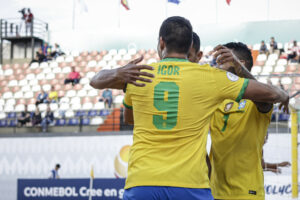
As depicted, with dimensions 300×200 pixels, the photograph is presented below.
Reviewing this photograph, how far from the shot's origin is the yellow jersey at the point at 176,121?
207 centimetres

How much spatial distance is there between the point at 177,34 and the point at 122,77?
37 cm

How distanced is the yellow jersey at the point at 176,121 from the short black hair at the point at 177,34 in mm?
84

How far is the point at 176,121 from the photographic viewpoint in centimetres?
211

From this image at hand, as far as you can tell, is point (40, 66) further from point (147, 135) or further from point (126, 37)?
point (147, 135)

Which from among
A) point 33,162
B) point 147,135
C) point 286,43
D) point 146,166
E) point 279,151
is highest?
point 286,43

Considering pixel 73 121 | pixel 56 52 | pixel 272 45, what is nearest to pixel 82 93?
pixel 73 121

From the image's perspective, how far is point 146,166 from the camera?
2.09 metres

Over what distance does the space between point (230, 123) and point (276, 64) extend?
14.5m

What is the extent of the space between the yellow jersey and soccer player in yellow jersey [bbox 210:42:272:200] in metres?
0.75

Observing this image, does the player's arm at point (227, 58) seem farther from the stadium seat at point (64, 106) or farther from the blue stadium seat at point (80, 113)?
the stadium seat at point (64, 106)

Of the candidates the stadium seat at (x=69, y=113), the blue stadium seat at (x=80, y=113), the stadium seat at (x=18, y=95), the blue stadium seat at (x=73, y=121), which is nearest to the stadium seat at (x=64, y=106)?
the stadium seat at (x=69, y=113)

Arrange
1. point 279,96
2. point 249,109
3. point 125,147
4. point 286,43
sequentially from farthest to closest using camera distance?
point 286,43
point 125,147
point 249,109
point 279,96

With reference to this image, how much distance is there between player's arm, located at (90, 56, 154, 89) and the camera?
218 centimetres

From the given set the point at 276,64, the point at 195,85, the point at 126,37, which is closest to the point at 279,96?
the point at 195,85
